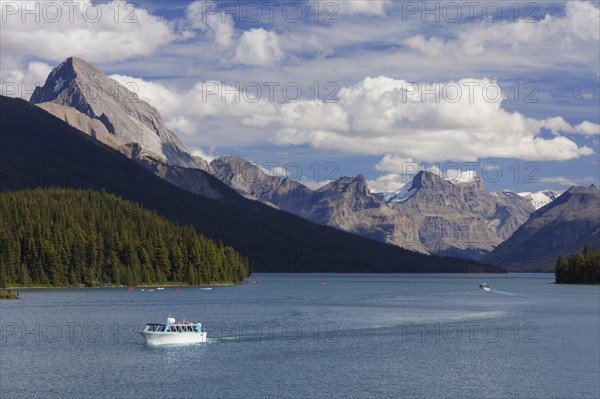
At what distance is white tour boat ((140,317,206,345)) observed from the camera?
12544 centimetres

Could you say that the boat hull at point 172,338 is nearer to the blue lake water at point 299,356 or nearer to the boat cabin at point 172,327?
the boat cabin at point 172,327

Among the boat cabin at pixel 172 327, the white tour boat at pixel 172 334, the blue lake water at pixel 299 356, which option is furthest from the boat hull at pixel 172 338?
the blue lake water at pixel 299 356

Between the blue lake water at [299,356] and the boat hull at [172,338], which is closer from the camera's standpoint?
the blue lake water at [299,356]

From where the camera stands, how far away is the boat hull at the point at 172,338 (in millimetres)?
125250

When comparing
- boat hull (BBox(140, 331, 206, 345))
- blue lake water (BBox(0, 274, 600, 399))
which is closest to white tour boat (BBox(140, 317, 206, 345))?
boat hull (BBox(140, 331, 206, 345))

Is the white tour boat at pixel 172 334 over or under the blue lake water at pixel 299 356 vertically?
over

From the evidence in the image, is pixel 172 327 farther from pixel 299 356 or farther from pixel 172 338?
pixel 299 356

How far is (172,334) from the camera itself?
417 feet

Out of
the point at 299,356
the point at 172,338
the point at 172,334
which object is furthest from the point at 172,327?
the point at 299,356

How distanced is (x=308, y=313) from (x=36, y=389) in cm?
→ 10151

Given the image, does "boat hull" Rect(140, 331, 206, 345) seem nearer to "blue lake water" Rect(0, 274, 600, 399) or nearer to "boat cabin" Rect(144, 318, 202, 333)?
"boat cabin" Rect(144, 318, 202, 333)

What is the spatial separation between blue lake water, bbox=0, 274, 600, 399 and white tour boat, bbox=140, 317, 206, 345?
6.12ft

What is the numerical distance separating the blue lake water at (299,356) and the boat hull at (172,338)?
1.59 m

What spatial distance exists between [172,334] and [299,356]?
22873mm
